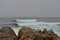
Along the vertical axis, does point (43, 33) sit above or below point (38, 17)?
above

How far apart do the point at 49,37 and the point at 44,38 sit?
1.5 inches

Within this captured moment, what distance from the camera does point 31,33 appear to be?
1082 mm

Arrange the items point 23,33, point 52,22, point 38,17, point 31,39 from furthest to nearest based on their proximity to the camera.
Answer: point 38,17, point 52,22, point 23,33, point 31,39

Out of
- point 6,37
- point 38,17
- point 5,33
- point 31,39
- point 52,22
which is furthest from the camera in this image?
point 38,17

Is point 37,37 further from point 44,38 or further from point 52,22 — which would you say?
point 52,22

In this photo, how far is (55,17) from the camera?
10.5ft

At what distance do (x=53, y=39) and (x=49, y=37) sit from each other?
0.03 meters

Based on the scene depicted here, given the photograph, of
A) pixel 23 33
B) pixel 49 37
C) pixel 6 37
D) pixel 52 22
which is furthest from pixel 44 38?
pixel 52 22

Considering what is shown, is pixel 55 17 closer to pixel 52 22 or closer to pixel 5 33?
pixel 52 22

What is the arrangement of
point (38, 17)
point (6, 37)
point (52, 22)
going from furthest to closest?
point (38, 17) < point (52, 22) < point (6, 37)

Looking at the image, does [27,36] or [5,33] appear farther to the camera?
[5,33]

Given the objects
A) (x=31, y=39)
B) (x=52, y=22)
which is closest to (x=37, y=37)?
(x=31, y=39)

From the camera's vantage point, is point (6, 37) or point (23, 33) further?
point (6, 37)

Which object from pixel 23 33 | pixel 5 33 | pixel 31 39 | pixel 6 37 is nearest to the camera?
pixel 31 39
